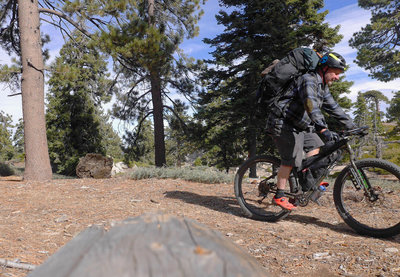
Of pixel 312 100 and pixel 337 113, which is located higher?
pixel 312 100

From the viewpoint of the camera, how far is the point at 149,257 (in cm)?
71

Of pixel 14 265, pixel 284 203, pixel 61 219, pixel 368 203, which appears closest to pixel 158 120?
pixel 61 219

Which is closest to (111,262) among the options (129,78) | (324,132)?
(324,132)

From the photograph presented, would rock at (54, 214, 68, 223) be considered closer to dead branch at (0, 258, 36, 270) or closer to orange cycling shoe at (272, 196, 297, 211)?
dead branch at (0, 258, 36, 270)

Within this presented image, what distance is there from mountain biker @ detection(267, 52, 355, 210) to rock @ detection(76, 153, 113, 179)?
815 cm

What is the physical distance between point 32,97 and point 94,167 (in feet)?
11.6

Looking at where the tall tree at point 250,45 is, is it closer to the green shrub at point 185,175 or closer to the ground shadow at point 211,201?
the green shrub at point 185,175

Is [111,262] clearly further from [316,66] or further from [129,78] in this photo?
[129,78]

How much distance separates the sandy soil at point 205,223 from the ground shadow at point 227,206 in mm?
14

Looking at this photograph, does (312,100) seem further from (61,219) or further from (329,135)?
(61,219)

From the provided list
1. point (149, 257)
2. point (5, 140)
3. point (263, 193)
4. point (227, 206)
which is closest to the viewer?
point (149, 257)

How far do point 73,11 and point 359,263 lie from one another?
9.99 meters

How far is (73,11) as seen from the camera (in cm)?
930

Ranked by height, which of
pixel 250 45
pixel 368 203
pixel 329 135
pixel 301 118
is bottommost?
pixel 368 203
